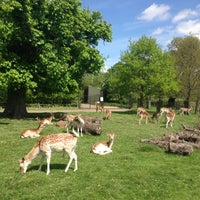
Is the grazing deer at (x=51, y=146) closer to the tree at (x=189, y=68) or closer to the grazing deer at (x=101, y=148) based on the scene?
the grazing deer at (x=101, y=148)

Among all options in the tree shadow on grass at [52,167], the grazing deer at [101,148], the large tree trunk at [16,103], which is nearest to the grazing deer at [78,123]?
the grazing deer at [101,148]

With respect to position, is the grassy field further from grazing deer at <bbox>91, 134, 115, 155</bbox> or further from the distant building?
the distant building

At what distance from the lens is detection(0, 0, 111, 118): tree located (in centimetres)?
2484

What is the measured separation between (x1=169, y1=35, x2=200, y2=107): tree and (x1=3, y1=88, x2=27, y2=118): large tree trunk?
29.9m

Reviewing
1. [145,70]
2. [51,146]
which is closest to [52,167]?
[51,146]

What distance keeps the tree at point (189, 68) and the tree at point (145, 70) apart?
799cm

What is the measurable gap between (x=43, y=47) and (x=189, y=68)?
3391 cm

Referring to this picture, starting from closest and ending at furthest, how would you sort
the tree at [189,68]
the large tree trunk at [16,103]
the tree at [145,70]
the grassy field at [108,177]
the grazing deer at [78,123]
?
the grassy field at [108,177], the grazing deer at [78,123], the large tree trunk at [16,103], the tree at [145,70], the tree at [189,68]

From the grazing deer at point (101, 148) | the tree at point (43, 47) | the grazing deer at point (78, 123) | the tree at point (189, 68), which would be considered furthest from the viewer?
the tree at point (189, 68)

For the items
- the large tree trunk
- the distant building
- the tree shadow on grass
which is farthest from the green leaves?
the distant building

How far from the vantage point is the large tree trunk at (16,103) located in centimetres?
2911

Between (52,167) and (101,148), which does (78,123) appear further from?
(52,167)

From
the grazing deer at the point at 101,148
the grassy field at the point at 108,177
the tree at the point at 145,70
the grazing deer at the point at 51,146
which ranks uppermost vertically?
the tree at the point at 145,70

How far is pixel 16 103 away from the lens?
29266mm
